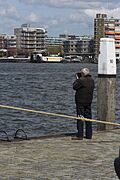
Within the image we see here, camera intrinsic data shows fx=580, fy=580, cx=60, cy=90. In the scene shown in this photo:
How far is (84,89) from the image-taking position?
14078mm

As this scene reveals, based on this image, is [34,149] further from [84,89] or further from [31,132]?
[31,132]

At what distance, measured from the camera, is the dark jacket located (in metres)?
14.0

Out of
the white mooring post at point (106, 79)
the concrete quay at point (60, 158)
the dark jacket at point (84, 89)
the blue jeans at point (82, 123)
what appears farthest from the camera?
the white mooring post at point (106, 79)

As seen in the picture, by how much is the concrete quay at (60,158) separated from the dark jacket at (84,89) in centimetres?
95

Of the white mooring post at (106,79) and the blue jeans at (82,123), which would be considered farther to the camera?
the white mooring post at (106,79)

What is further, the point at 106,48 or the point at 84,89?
the point at 106,48

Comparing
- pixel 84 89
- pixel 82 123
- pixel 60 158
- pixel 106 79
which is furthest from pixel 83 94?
pixel 60 158

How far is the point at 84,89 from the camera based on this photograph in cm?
1408

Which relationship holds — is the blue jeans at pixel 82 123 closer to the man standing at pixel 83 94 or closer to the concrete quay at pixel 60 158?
the man standing at pixel 83 94

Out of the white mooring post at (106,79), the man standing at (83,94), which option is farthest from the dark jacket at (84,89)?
the white mooring post at (106,79)

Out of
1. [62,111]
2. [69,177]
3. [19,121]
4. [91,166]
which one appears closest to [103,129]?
[91,166]

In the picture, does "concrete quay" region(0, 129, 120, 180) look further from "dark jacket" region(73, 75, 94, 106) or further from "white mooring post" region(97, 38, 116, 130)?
"white mooring post" region(97, 38, 116, 130)

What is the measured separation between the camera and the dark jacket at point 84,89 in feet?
46.0

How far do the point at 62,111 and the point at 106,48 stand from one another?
17.1 m
